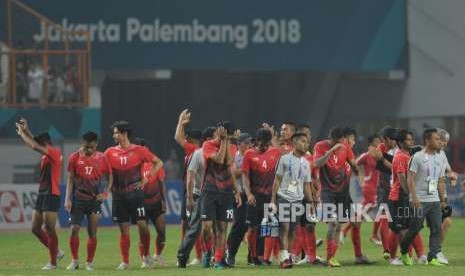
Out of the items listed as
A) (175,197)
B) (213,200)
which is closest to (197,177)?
(213,200)

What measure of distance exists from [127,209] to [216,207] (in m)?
1.46

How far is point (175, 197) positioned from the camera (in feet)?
135

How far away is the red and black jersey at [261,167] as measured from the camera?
23750 mm

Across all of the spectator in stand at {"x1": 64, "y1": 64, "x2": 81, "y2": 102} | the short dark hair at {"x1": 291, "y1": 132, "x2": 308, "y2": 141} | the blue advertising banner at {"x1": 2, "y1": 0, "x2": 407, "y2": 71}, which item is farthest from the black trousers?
the blue advertising banner at {"x1": 2, "y1": 0, "x2": 407, "y2": 71}

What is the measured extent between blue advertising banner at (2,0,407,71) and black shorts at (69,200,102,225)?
2192 centimetres

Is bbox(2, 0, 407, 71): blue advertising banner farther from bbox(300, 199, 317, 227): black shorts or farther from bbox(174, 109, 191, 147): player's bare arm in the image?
bbox(300, 199, 317, 227): black shorts

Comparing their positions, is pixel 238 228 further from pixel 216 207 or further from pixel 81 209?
pixel 81 209

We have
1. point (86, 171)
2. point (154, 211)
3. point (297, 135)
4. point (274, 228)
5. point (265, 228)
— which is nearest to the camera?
point (297, 135)

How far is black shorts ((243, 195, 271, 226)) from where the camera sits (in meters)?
23.9

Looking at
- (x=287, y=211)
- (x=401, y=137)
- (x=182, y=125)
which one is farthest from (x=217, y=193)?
(x=401, y=137)

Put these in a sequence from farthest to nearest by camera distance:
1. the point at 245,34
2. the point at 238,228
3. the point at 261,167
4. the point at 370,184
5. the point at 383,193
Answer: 1. the point at 245,34
2. the point at 370,184
3. the point at 383,193
4. the point at 238,228
5. the point at 261,167

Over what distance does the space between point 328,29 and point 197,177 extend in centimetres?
2420

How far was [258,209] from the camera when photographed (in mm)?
23922

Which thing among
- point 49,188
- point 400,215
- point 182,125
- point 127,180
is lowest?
point 400,215
